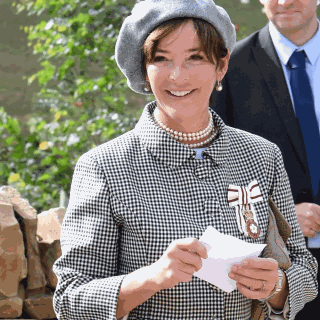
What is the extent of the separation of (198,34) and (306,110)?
91 cm

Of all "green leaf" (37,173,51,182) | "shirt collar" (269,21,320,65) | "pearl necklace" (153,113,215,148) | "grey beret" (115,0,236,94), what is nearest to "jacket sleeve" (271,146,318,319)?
"pearl necklace" (153,113,215,148)

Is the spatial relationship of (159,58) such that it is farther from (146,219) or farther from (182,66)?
(146,219)

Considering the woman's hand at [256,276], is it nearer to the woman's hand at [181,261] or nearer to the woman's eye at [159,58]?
the woman's hand at [181,261]

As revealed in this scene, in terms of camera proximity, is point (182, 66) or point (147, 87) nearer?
point (182, 66)

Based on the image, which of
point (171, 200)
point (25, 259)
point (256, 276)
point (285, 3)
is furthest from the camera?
point (25, 259)

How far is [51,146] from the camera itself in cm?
458

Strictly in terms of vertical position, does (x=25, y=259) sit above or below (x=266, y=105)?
below

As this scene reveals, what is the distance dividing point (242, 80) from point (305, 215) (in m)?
0.64

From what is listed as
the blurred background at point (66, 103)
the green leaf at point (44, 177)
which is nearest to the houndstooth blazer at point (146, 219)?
the blurred background at point (66, 103)

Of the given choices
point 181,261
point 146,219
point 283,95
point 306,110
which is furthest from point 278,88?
point 181,261

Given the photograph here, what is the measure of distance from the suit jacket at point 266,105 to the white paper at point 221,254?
→ 3.05ft

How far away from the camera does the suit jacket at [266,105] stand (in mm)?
2408

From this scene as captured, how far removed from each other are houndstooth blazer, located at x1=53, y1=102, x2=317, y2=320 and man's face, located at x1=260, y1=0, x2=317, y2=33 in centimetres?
86

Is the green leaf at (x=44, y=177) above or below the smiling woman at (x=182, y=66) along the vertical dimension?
below
